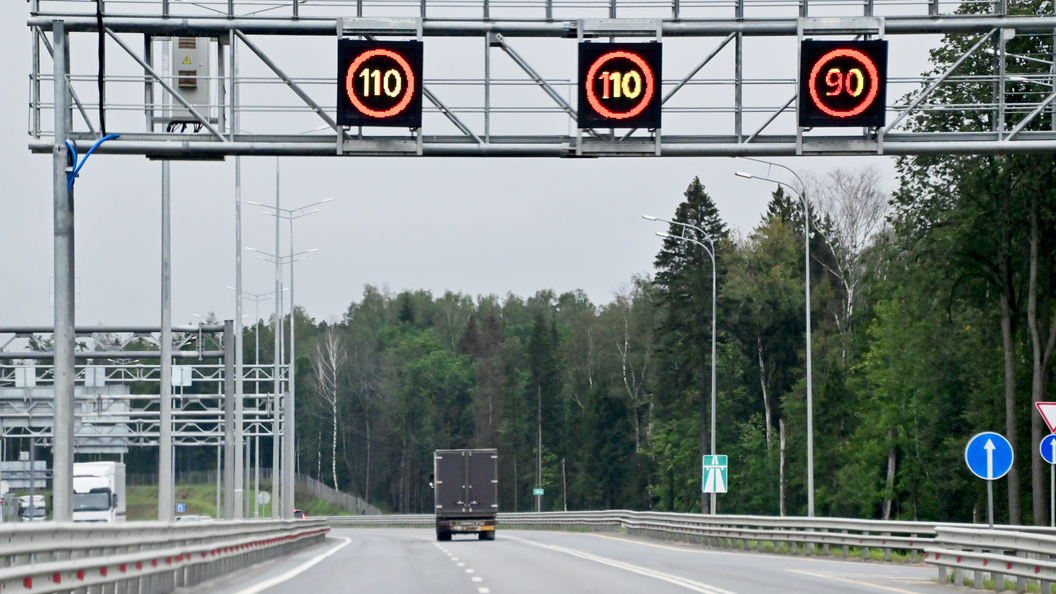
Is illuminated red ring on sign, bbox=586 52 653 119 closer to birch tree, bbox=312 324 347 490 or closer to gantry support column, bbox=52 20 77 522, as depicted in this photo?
gantry support column, bbox=52 20 77 522

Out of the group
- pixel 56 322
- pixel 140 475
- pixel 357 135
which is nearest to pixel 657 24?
pixel 357 135

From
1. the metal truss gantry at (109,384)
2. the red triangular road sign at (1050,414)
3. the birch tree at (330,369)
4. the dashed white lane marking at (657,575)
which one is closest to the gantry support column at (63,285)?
the dashed white lane marking at (657,575)

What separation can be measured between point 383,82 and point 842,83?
6.22 meters

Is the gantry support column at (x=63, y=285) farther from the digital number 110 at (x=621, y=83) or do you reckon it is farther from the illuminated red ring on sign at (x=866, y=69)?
the illuminated red ring on sign at (x=866, y=69)

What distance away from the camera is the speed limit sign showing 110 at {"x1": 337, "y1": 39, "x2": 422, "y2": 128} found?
20.5m

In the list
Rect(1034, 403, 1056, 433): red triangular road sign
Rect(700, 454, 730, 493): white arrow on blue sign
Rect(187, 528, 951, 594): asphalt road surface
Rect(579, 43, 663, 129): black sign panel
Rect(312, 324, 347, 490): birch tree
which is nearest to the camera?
Rect(579, 43, 663, 129): black sign panel

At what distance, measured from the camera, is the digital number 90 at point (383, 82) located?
20.6 metres

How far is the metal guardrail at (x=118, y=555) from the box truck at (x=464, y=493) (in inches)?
851

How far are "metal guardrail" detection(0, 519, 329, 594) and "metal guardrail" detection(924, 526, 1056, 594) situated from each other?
11.2 meters

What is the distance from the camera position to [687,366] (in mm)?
91688

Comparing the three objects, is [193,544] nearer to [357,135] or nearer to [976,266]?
[357,135]

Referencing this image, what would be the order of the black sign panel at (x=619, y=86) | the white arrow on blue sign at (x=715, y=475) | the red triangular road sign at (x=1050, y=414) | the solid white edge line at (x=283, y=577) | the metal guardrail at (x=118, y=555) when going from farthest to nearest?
the white arrow on blue sign at (x=715, y=475)
the red triangular road sign at (x=1050, y=414)
the solid white edge line at (x=283, y=577)
the black sign panel at (x=619, y=86)
the metal guardrail at (x=118, y=555)

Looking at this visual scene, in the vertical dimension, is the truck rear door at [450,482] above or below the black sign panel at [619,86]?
below

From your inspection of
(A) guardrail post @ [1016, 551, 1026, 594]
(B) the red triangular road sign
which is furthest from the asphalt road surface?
(B) the red triangular road sign
